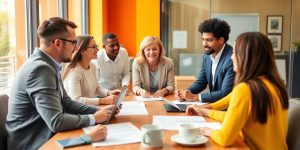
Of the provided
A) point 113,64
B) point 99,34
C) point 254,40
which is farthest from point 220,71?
point 99,34

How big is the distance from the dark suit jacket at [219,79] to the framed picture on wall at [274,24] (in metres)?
3.34

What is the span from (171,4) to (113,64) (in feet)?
8.34

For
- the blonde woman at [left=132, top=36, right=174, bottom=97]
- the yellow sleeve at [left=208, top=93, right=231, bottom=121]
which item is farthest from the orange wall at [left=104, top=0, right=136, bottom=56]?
the yellow sleeve at [left=208, top=93, right=231, bottom=121]

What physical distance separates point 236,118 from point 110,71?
241 cm

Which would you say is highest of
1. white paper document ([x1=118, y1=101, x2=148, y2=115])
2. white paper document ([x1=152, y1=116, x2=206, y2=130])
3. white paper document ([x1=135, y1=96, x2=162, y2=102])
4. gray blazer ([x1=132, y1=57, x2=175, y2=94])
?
gray blazer ([x1=132, y1=57, x2=175, y2=94])

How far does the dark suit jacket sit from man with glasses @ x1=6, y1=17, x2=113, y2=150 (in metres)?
0.99

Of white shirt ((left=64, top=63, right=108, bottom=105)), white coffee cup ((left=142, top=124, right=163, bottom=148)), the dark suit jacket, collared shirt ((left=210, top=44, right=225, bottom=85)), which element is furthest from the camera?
collared shirt ((left=210, top=44, right=225, bottom=85))

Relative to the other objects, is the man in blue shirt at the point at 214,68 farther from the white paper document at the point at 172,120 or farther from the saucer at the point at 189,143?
the saucer at the point at 189,143

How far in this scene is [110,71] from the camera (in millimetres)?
3855

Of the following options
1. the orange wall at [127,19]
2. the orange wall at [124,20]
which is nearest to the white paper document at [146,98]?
the orange wall at [127,19]

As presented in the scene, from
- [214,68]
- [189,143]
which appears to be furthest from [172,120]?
[214,68]

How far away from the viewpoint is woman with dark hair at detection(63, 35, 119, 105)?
2584 mm

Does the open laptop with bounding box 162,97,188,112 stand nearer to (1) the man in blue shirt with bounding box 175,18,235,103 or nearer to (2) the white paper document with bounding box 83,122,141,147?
(1) the man in blue shirt with bounding box 175,18,235,103

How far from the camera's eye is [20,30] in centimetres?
315
